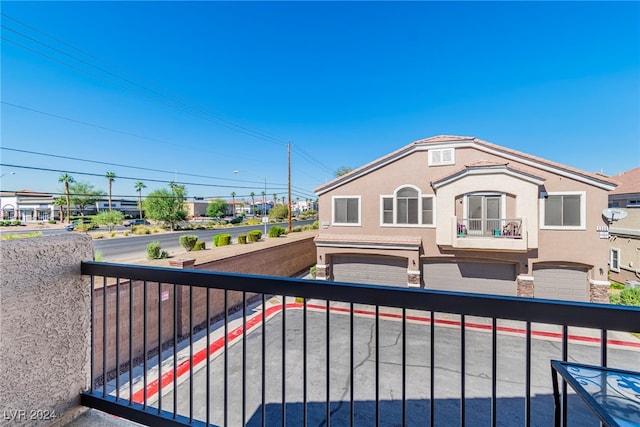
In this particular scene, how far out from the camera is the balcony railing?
3.58 ft

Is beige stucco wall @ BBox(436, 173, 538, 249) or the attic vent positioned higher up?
the attic vent

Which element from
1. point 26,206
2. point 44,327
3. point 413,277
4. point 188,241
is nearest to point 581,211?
point 413,277

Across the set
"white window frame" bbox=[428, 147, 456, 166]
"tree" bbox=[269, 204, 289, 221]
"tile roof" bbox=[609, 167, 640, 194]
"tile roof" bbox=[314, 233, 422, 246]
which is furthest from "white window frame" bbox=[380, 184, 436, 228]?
"tree" bbox=[269, 204, 289, 221]

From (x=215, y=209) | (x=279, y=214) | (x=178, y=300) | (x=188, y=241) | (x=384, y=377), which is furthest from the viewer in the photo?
(x=215, y=209)

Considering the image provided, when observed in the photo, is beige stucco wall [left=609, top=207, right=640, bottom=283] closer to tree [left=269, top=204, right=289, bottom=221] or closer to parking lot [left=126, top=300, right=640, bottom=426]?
parking lot [left=126, top=300, right=640, bottom=426]

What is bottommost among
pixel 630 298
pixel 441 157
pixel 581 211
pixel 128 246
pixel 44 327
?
pixel 630 298

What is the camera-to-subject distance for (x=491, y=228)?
979cm

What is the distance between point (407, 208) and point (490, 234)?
298 cm

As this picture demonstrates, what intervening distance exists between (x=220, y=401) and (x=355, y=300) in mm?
4888

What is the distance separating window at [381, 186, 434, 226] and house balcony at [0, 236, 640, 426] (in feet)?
12.1

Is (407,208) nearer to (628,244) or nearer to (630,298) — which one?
(630,298)

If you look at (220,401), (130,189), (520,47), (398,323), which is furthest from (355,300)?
(130,189)

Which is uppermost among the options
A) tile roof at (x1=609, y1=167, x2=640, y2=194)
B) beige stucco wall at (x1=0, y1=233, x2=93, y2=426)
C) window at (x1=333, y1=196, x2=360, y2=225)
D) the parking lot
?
tile roof at (x1=609, y1=167, x2=640, y2=194)

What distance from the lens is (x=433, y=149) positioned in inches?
413
